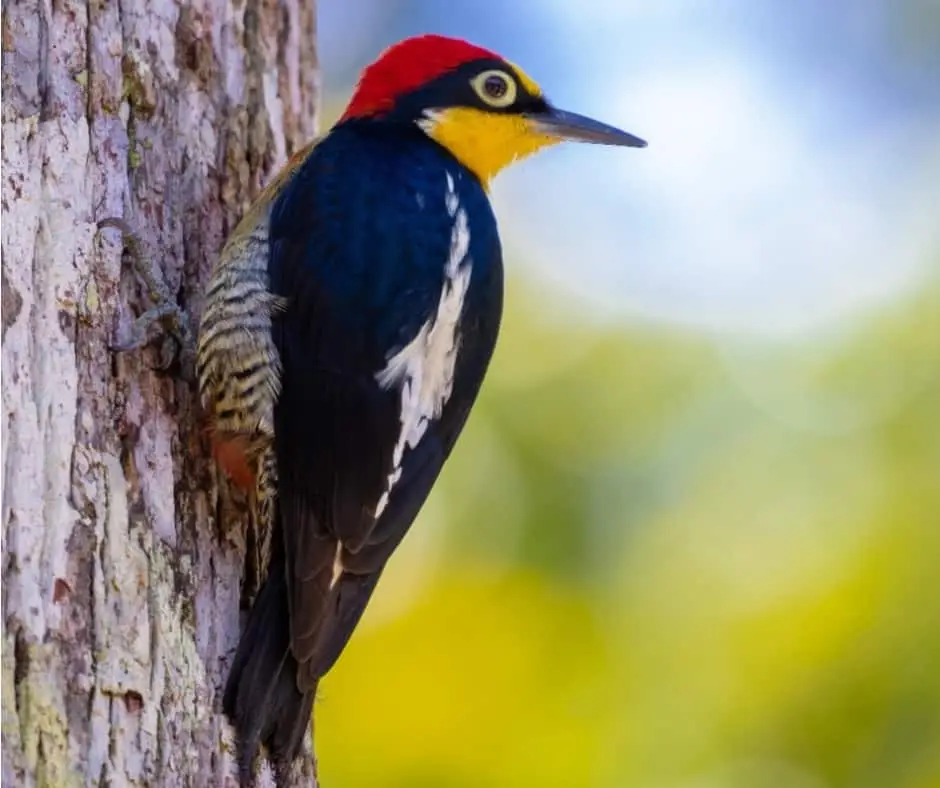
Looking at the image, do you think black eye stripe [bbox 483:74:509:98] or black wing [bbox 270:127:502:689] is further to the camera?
black eye stripe [bbox 483:74:509:98]

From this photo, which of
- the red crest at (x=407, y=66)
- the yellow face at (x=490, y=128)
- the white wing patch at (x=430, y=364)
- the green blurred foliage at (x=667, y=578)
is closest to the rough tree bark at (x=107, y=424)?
the white wing patch at (x=430, y=364)

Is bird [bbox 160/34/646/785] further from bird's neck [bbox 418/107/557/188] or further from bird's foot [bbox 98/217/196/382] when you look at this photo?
bird's neck [bbox 418/107/557/188]

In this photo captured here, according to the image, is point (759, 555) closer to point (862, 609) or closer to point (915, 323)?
point (862, 609)

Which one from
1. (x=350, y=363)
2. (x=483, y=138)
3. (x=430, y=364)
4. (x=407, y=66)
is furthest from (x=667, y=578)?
(x=350, y=363)

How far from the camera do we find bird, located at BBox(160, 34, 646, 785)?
321cm

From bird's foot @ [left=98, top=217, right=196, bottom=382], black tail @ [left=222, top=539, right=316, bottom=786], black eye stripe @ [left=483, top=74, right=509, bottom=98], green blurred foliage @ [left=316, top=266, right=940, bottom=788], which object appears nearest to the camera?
black tail @ [left=222, top=539, right=316, bottom=786]

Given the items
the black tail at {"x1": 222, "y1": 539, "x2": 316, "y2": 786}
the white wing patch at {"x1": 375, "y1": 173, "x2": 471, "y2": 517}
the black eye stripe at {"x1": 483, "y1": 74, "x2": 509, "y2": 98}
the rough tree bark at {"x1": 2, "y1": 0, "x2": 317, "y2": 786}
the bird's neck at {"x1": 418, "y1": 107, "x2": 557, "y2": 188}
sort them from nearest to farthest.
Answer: the rough tree bark at {"x1": 2, "y1": 0, "x2": 317, "y2": 786} < the black tail at {"x1": 222, "y1": 539, "x2": 316, "y2": 786} < the white wing patch at {"x1": 375, "y1": 173, "x2": 471, "y2": 517} < the bird's neck at {"x1": 418, "y1": 107, "x2": 557, "y2": 188} < the black eye stripe at {"x1": 483, "y1": 74, "x2": 509, "y2": 98}

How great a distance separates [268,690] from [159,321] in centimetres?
91

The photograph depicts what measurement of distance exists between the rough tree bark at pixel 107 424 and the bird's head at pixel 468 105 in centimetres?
64

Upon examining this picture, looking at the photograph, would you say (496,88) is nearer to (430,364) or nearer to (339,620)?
(430,364)

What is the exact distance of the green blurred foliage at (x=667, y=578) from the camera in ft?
19.0

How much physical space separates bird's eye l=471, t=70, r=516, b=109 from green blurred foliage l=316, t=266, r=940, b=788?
2465 mm

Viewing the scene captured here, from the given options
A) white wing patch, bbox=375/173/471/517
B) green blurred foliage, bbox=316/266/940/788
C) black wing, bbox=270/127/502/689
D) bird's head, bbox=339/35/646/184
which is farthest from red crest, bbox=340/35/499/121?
green blurred foliage, bbox=316/266/940/788

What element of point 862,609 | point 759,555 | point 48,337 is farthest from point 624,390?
point 48,337
